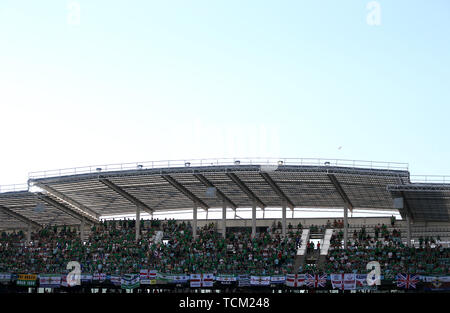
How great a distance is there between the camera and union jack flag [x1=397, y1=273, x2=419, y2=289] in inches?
2020

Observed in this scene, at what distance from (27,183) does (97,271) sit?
11153mm

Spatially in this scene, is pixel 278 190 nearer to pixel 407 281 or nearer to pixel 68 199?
pixel 407 281

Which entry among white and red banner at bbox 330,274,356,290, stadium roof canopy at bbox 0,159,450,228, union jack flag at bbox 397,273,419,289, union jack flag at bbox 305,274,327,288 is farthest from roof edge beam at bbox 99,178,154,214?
union jack flag at bbox 397,273,419,289

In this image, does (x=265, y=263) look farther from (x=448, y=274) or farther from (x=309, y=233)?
(x=448, y=274)

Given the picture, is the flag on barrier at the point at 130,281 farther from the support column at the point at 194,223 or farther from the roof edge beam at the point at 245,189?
the roof edge beam at the point at 245,189

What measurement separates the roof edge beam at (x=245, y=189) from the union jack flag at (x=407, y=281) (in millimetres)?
16664

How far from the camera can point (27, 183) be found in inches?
2511

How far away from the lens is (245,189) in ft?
206

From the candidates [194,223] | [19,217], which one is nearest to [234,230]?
[194,223]

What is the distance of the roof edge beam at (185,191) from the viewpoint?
6103 centimetres

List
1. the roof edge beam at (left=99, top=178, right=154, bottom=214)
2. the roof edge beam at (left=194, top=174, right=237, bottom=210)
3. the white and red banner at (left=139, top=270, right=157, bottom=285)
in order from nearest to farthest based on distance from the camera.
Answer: the white and red banner at (left=139, top=270, right=157, bottom=285)
the roof edge beam at (left=194, top=174, right=237, bottom=210)
the roof edge beam at (left=99, top=178, right=154, bottom=214)

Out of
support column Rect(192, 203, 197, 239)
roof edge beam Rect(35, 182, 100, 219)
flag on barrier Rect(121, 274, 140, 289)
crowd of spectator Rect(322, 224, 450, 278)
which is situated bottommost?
flag on barrier Rect(121, 274, 140, 289)

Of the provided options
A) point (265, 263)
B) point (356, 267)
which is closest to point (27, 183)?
point (265, 263)

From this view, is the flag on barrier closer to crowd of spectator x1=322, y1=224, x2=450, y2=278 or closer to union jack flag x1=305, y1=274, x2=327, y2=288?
union jack flag x1=305, y1=274, x2=327, y2=288
